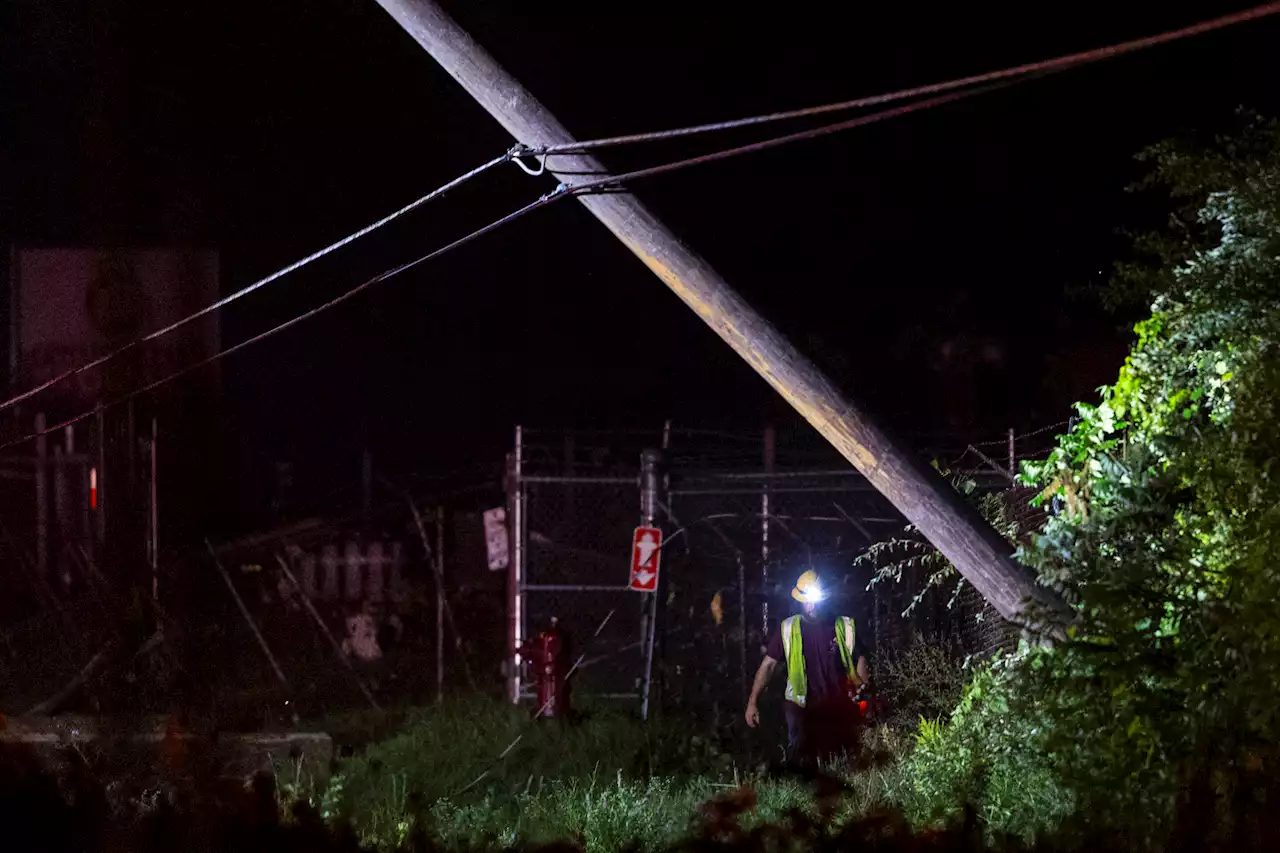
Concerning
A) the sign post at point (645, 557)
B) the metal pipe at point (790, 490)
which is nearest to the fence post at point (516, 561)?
the sign post at point (645, 557)

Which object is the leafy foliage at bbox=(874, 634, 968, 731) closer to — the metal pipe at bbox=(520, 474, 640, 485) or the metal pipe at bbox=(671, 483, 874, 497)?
the metal pipe at bbox=(671, 483, 874, 497)

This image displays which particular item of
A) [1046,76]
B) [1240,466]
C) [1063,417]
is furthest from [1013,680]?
[1063,417]

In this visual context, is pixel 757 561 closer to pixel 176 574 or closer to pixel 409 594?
pixel 409 594

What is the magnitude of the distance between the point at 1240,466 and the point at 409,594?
12593mm

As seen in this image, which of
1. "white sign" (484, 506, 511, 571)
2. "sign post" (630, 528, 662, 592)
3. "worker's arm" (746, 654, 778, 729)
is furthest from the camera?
"white sign" (484, 506, 511, 571)

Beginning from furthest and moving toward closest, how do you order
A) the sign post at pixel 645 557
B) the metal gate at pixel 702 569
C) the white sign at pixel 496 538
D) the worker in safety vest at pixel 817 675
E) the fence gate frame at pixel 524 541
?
the white sign at pixel 496 538 → the fence gate frame at pixel 524 541 → the metal gate at pixel 702 569 → the sign post at pixel 645 557 → the worker in safety vest at pixel 817 675

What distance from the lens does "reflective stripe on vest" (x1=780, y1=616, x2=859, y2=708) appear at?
32.0 feet

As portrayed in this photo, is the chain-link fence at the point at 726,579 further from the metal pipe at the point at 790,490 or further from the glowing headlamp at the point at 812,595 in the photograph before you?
the glowing headlamp at the point at 812,595

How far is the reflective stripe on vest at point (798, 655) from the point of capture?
32.0 ft

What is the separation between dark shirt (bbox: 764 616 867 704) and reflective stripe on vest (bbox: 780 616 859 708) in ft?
0.07

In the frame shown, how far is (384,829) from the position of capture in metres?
7.59

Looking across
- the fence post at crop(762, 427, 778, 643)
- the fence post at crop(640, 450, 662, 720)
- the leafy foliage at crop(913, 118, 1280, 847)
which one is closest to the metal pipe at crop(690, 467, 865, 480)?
the fence post at crop(762, 427, 778, 643)

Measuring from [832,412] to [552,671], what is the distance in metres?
5.88

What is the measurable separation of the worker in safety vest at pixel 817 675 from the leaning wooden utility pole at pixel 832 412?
4066 millimetres
